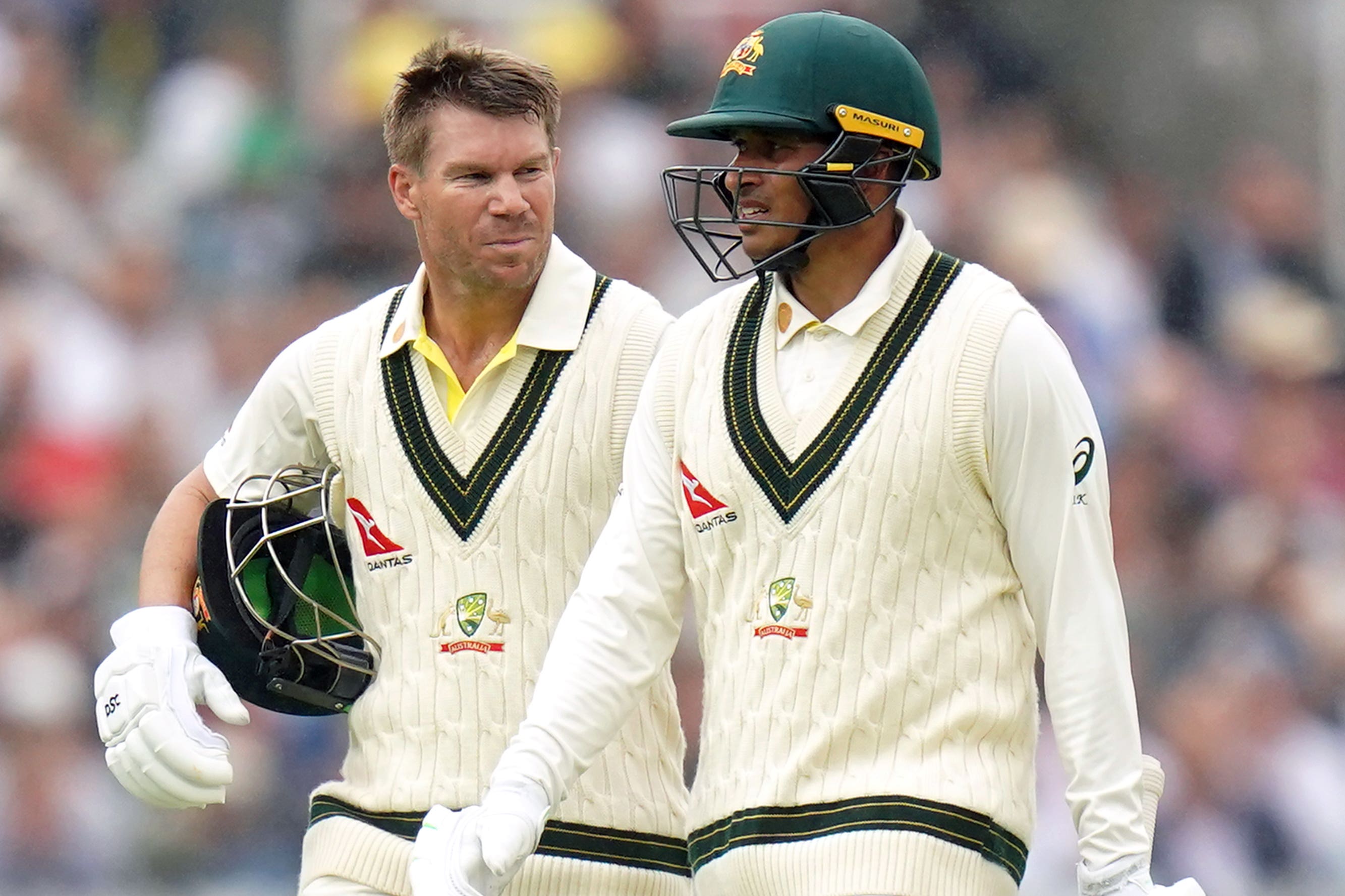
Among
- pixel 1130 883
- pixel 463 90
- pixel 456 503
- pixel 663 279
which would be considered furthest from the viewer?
pixel 663 279

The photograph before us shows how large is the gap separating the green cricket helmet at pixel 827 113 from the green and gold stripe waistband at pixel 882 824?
2.74 ft

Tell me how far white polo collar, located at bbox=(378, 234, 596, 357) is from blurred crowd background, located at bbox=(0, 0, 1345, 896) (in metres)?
3.06

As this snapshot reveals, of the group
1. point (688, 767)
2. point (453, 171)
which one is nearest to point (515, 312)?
point (453, 171)

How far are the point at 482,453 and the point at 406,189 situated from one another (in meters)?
0.56

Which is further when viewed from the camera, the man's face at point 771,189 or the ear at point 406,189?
the ear at point 406,189

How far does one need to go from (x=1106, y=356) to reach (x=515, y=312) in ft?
12.2

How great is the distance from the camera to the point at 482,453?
12.6 feet

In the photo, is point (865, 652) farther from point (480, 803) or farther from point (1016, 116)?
point (1016, 116)

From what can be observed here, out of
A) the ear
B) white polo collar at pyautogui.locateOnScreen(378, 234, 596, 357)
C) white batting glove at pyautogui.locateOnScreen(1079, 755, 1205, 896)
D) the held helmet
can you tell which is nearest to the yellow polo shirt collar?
white polo collar at pyautogui.locateOnScreen(378, 234, 596, 357)

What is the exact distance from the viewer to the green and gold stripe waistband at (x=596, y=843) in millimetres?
3701

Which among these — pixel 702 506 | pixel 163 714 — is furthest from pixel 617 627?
pixel 163 714

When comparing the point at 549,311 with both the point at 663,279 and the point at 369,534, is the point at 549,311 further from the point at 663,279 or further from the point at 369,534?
the point at 663,279

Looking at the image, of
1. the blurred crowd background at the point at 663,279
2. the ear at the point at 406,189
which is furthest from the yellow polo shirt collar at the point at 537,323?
the blurred crowd background at the point at 663,279

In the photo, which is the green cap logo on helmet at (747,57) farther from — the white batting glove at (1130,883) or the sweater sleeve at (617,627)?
the white batting glove at (1130,883)
